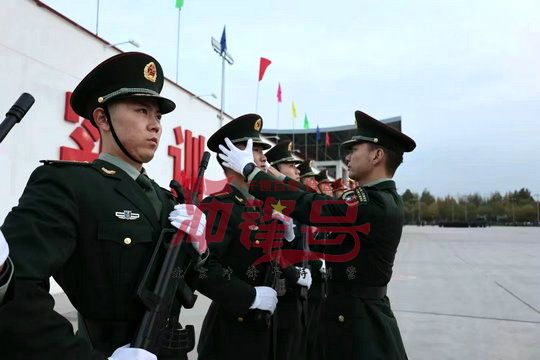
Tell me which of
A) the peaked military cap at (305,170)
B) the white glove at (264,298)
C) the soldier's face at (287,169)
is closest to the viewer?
the white glove at (264,298)

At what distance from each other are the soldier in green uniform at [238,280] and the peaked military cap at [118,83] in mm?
953

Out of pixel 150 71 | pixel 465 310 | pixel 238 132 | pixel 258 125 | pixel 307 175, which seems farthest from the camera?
pixel 307 175

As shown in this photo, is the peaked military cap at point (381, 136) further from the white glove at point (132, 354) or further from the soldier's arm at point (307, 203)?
the white glove at point (132, 354)

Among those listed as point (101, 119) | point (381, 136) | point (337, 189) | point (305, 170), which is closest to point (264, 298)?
point (381, 136)

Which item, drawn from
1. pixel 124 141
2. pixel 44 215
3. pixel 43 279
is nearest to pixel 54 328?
pixel 43 279

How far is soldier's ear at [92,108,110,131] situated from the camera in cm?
163

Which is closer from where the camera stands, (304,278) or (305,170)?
(304,278)

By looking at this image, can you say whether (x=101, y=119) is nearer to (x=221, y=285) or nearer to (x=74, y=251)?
(x=74, y=251)

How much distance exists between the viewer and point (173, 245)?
143 centimetres

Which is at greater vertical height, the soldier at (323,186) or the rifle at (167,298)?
the soldier at (323,186)

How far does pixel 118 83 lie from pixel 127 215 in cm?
55

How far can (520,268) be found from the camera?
10312 millimetres

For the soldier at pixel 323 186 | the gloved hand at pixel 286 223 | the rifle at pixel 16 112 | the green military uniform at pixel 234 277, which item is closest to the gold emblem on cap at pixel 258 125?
the green military uniform at pixel 234 277

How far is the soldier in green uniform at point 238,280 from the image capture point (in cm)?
231
